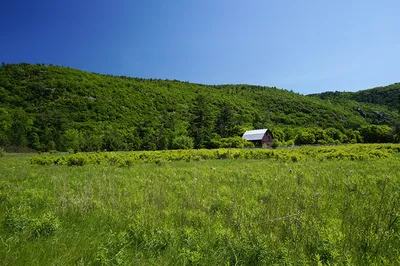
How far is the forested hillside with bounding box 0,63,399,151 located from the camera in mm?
54500

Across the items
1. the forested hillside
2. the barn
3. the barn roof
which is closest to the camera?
the forested hillside

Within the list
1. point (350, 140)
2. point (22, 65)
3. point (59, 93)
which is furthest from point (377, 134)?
point (22, 65)

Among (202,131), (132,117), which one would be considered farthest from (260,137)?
(132,117)

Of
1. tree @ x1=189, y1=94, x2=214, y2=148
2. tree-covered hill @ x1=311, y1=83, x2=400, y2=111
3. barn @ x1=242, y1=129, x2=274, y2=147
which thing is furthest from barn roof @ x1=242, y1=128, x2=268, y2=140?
tree-covered hill @ x1=311, y1=83, x2=400, y2=111

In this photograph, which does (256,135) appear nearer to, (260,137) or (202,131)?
(260,137)

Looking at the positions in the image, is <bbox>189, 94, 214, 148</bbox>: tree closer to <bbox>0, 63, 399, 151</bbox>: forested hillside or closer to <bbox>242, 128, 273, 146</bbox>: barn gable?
<bbox>0, 63, 399, 151</bbox>: forested hillside

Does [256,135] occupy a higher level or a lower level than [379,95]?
lower

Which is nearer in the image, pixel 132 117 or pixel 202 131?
pixel 202 131

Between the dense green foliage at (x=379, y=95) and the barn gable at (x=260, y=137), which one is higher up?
the dense green foliage at (x=379, y=95)

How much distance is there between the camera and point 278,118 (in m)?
108

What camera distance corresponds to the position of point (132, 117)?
8000 centimetres

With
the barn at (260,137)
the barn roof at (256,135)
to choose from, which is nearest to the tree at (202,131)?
the barn roof at (256,135)

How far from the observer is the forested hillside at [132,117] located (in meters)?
54.5

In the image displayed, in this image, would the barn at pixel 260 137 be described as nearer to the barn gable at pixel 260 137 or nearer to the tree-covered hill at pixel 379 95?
the barn gable at pixel 260 137
